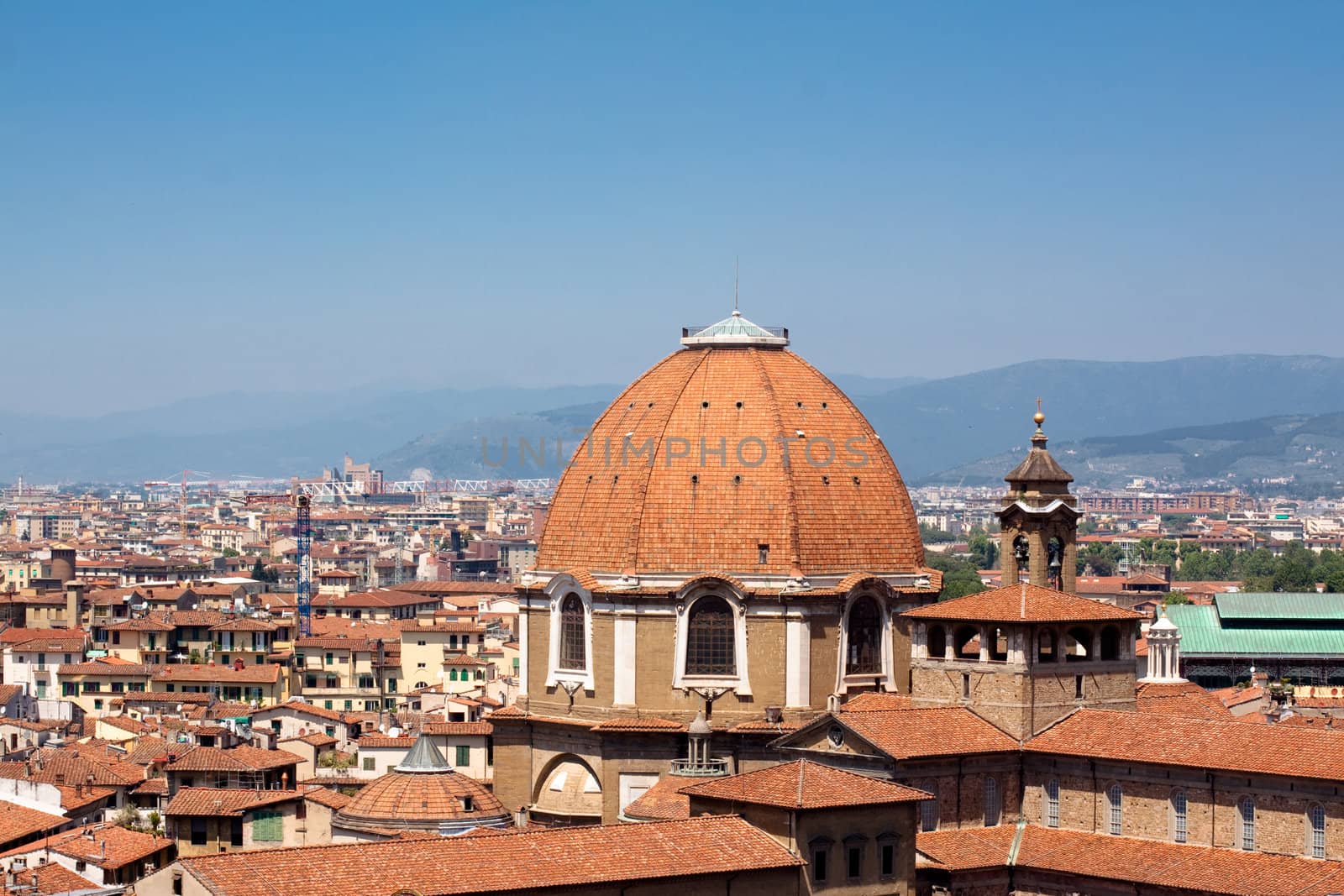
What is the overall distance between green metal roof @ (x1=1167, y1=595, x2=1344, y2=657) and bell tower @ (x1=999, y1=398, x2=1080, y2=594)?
39.3m

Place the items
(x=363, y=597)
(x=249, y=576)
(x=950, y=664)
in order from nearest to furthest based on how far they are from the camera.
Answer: (x=950, y=664) < (x=363, y=597) < (x=249, y=576)

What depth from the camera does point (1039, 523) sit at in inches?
2117

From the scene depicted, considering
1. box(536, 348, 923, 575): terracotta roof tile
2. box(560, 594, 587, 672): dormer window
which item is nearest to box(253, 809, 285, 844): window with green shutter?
box(560, 594, 587, 672): dormer window

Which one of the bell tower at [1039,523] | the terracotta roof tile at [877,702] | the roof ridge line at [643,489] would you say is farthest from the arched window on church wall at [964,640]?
the roof ridge line at [643,489]

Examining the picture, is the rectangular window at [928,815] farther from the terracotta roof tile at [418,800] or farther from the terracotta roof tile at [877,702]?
the terracotta roof tile at [418,800]

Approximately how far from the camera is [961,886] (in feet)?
147

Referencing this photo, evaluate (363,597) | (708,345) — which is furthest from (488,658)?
(708,345)

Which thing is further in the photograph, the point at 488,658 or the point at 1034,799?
the point at 488,658

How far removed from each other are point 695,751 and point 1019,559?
9058mm

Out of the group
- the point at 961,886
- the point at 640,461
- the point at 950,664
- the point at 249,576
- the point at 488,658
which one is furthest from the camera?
the point at 249,576

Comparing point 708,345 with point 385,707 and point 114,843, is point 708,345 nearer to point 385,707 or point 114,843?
point 114,843

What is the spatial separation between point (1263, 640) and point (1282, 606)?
3288 millimetres

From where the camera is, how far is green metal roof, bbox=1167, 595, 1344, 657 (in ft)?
302

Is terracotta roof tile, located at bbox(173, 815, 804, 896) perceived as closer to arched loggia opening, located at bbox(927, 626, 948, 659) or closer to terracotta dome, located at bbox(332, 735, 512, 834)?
terracotta dome, located at bbox(332, 735, 512, 834)
